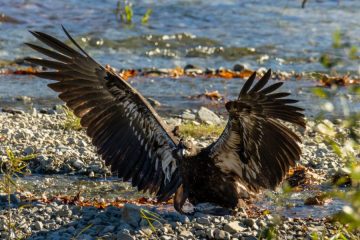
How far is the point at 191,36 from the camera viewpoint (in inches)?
733

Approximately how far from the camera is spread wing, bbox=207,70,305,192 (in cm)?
640

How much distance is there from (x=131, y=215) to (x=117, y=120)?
147cm

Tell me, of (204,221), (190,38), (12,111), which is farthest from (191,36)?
(204,221)

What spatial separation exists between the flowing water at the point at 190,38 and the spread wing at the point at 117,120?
4798mm

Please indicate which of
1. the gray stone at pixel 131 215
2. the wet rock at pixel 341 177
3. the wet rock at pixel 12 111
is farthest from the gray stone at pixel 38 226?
the wet rock at pixel 12 111

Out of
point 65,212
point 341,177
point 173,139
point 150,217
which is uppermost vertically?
point 341,177

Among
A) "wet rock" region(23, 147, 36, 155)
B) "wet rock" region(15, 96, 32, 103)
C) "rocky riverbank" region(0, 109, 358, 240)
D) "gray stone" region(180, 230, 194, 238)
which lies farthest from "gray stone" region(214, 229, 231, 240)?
"wet rock" region(15, 96, 32, 103)

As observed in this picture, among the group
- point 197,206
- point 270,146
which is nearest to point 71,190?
point 197,206

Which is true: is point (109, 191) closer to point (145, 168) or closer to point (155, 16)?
point (145, 168)

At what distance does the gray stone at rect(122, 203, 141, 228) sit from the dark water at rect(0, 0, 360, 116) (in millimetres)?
6737

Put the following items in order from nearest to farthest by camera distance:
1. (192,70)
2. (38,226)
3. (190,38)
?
(38,226) → (192,70) → (190,38)

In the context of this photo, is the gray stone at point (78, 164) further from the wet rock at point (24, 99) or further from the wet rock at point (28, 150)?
the wet rock at point (24, 99)

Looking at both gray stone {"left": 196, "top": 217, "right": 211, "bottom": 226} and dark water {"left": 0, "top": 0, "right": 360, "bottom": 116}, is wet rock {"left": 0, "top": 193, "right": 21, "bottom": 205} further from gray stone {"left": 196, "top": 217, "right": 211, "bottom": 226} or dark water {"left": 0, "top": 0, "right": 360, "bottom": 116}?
dark water {"left": 0, "top": 0, "right": 360, "bottom": 116}

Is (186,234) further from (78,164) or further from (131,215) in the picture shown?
(78,164)
